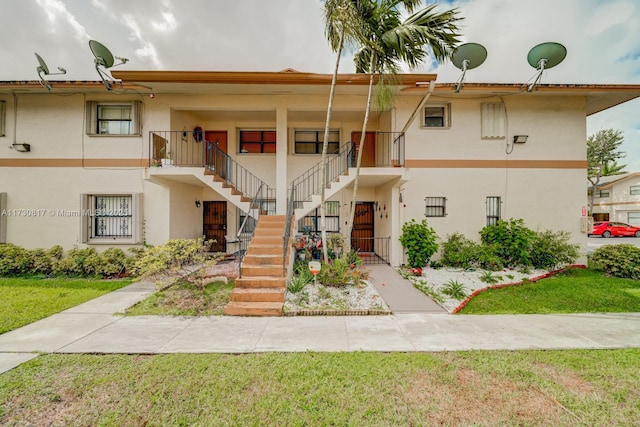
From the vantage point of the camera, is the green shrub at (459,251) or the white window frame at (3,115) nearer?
the green shrub at (459,251)

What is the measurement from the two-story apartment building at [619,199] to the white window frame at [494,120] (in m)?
30.9

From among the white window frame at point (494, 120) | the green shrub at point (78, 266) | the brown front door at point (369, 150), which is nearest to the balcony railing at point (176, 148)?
the green shrub at point (78, 266)

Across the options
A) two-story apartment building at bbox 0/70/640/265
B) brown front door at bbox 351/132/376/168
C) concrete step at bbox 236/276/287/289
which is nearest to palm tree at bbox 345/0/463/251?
two-story apartment building at bbox 0/70/640/265

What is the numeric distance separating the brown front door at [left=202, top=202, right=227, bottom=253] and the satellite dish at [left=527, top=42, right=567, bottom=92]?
13.1m

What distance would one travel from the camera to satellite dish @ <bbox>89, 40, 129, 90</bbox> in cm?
759

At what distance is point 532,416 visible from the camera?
8.61ft

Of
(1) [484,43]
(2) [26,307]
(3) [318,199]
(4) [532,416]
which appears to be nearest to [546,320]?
(4) [532,416]

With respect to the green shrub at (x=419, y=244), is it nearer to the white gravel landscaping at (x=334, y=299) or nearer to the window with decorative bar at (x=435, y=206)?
the window with decorative bar at (x=435, y=206)

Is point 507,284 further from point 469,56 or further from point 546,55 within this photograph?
point 546,55

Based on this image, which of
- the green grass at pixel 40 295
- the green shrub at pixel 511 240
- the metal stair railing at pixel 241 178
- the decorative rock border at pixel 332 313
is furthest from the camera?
the metal stair railing at pixel 241 178

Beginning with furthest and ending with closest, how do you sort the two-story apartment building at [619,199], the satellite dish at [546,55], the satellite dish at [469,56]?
the two-story apartment building at [619,199] → the satellite dish at [546,55] → the satellite dish at [469,56]

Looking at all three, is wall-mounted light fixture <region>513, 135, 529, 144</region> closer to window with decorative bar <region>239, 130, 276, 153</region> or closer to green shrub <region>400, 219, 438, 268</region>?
green shrub <region>400, 219, 438, 268</region>

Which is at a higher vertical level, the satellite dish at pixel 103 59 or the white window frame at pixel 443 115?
the satellite dish at pixel 103 59

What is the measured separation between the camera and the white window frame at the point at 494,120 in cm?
938
